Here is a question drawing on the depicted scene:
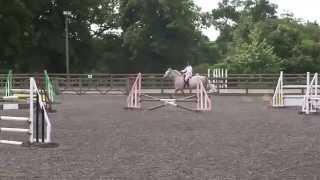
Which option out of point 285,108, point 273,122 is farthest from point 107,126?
point 285,108

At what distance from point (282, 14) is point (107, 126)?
201 feet

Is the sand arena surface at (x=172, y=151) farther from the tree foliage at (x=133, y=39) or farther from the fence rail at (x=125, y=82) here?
the tree foliage at (x=133, y=39)

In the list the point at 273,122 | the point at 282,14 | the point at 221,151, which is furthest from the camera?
the point at 282,14

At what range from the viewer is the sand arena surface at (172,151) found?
8758 millimetres

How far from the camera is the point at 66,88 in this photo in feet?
135

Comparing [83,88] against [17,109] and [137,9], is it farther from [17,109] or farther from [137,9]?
[137,9]

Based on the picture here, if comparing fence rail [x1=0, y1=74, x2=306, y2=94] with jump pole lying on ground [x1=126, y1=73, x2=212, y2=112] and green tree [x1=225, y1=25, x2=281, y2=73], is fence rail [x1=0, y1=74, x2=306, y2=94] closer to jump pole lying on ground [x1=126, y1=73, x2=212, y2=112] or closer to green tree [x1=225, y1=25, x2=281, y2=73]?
green tree [x1=225, y1=25, x2=281, y2=73]

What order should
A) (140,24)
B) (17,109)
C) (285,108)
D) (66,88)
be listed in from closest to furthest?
(17,109) < (285,108) < (66,88) < (140,24)

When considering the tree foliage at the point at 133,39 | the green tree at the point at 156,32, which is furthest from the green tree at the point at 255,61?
the green tree at the point at 156,32

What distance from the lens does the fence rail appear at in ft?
132

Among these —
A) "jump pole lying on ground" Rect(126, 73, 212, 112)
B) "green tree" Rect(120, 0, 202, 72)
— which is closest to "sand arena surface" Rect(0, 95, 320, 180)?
"jump pole lying on ground" Rect(126, 73, 212, 112)

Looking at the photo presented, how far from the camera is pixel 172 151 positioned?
36.4ft

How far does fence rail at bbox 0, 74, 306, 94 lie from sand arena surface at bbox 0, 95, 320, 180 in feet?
72.6

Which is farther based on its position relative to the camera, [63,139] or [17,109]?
[17,109]
